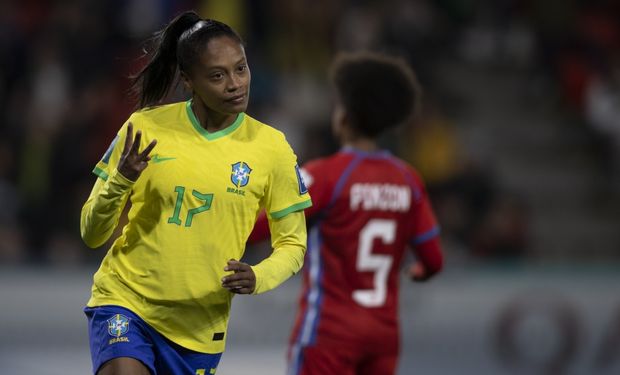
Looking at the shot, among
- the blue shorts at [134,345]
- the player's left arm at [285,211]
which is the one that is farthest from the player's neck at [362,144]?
the blue shorts at [134,345]

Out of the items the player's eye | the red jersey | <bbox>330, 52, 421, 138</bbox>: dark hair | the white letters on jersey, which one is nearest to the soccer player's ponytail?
the player's eye

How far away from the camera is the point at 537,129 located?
1387 cm

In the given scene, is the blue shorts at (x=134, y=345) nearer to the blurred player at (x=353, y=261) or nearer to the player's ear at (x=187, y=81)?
the player's ear at (x=187, y=81)

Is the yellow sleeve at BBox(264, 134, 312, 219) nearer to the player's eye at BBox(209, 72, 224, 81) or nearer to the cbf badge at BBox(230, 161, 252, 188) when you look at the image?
the cbf badge at BBox(230, 161, 252, 188)

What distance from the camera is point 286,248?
4527 mm

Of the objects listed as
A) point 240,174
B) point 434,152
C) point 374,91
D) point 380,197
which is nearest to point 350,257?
point 380,197

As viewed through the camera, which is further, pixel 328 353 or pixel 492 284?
pixel 492 284

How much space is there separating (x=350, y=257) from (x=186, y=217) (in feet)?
4.59

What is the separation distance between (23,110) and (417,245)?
6340 millimetres

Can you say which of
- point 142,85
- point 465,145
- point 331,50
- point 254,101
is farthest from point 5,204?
point 142,85

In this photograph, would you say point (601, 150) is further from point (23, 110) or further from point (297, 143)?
point (23, 110)

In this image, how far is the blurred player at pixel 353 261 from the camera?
5.52 metres

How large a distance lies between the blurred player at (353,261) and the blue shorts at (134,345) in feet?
3.72

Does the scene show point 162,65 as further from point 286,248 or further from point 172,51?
point 286,248
